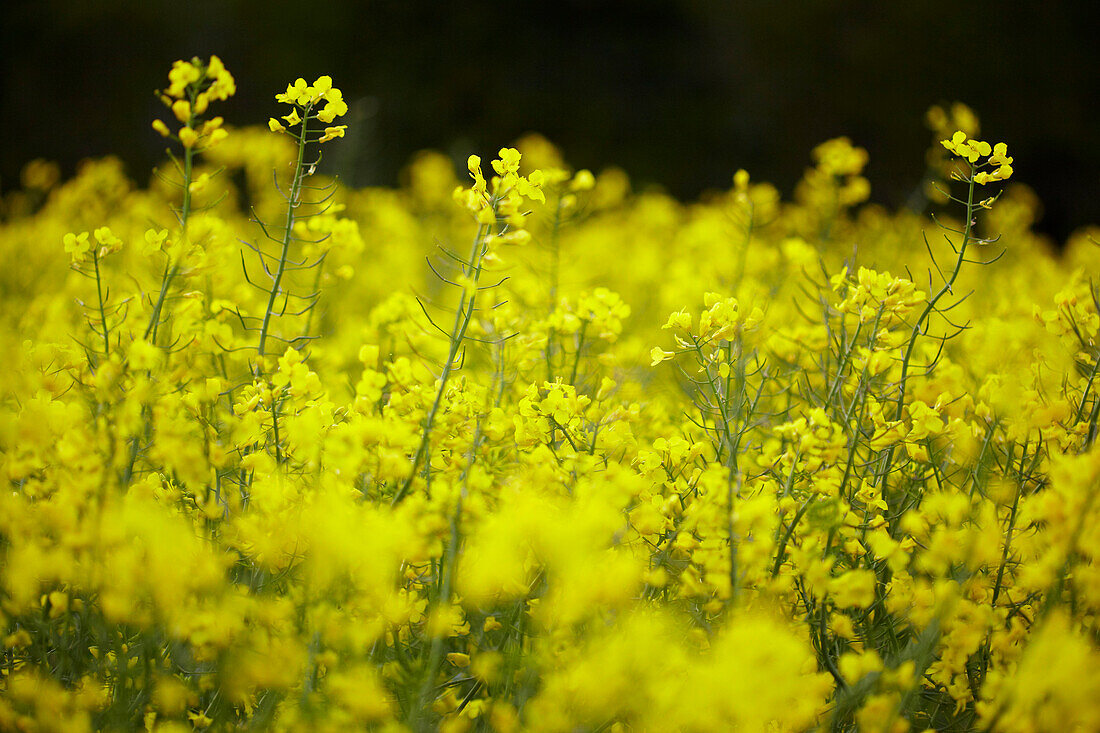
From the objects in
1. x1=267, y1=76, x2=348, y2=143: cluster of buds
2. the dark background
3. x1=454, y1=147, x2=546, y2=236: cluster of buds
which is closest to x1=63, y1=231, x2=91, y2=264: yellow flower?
x1=267, y1=76, x2=348, y2=143: cluster of buds

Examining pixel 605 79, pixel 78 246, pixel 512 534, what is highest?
pixel 605 79

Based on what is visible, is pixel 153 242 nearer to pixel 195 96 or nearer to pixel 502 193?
pixel 195 96

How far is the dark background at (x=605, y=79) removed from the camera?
6.96 m

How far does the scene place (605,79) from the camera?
7504 mm

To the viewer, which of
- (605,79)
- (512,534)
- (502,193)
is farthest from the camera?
(605,79)

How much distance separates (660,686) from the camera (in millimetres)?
1256

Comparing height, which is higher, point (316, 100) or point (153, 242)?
point (316, 100)

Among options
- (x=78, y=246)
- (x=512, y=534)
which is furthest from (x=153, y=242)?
(x=512, y=534)

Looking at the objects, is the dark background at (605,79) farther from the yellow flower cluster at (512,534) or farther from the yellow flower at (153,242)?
the yellow flower cluster at (512,534)

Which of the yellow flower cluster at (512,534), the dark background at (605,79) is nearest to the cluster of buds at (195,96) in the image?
the yellow flower cluster at (512,534)

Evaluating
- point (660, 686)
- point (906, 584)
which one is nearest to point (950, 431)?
point (906, 584)

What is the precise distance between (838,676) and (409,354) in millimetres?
1758

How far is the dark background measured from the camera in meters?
6.96

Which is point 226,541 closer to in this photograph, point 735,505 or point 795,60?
point 735,505
